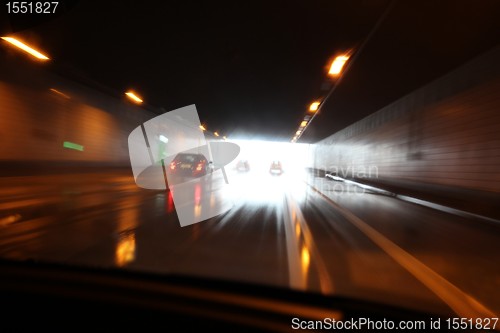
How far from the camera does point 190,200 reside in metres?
9.38

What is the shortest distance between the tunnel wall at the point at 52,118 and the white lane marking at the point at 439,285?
42.4 feet

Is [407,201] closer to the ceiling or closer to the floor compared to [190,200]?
closer to the floor

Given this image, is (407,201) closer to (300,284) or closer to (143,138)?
(300,284)

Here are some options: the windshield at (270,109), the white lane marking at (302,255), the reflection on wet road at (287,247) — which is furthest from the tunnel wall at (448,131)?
the white lane marking at (302,255)

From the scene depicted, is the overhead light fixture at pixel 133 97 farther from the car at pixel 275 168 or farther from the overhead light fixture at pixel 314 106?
the car at pixel 275 168

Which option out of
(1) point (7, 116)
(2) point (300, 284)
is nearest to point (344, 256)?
(2) point (300, 284)

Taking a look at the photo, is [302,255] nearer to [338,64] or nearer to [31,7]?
[31,7]

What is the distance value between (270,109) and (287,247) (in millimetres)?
14404

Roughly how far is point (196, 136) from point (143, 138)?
409 inches

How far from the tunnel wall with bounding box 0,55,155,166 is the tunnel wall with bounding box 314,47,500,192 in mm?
16043

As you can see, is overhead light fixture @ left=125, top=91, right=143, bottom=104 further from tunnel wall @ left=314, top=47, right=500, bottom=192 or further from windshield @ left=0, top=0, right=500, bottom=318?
tunnel wall @ left=314, top=47, right=500, bottom=192

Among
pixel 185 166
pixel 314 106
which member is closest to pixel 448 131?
pixel 314 106

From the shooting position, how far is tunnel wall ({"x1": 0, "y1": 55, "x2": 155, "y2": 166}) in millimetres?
10984

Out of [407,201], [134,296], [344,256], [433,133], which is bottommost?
[407,201]
